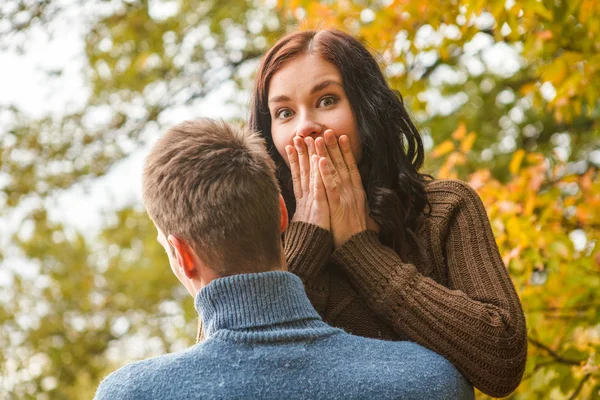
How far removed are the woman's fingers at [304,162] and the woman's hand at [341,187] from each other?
4cm

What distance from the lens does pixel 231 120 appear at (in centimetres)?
816

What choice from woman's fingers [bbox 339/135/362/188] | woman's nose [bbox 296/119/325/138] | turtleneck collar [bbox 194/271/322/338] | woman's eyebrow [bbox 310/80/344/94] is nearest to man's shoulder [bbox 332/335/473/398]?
turtleneck collar [bbox 194/271/322/338]

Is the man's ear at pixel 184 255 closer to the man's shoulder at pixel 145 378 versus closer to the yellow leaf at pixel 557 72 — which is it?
the man's shoulder at pixel 145 378

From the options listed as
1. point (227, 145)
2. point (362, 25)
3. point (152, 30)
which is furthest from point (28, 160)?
point (227, 145)

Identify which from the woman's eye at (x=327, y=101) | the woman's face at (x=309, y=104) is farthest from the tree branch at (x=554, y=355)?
the woman's eye at (x=327, y=101)

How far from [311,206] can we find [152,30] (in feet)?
17.3

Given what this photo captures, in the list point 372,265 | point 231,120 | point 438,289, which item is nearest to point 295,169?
point 372,265

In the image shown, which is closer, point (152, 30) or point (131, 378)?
point (131, 378)

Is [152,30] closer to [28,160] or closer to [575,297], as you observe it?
[28,160]

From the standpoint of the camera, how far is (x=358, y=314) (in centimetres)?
191

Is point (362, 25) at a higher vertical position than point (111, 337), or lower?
higher

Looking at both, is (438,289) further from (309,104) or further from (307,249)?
(309,104)

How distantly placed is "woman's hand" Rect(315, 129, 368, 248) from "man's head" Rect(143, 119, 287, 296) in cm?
37

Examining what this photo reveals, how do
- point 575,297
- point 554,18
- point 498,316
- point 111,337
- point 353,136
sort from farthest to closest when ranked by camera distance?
point 111,337, point 575,297, point 554,18, point 353,136, point 498,316
